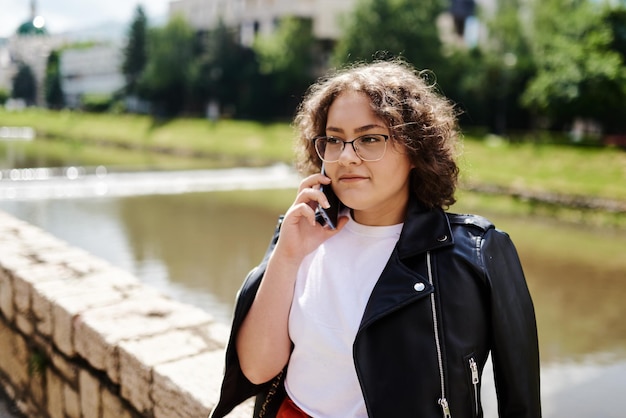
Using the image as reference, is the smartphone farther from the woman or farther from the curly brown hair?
the curly brown hair

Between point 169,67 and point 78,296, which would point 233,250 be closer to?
point 78,296

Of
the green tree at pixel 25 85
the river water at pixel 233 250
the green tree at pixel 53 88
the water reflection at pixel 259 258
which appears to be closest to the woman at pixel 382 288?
the water reflection at pixel 259 258

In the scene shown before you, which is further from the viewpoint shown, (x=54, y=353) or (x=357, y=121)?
(x=54, y=353)

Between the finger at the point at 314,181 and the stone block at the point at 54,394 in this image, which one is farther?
the stone block at the point at 54,394

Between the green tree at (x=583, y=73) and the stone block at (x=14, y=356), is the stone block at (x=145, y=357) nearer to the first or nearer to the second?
the stone block at (x=14, y=356)

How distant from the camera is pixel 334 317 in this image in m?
1.65

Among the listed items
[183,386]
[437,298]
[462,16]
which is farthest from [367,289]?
[462,16]

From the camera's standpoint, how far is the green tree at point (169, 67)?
45.9 meters

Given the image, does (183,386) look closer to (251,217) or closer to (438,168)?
(438,168)

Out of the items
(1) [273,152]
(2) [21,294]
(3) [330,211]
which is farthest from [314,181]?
(1) [273,152]

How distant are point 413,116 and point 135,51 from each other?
179 ft

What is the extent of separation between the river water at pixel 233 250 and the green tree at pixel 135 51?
35.8 metres

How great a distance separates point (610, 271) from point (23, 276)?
8948mm

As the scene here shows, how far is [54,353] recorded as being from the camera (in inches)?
121
